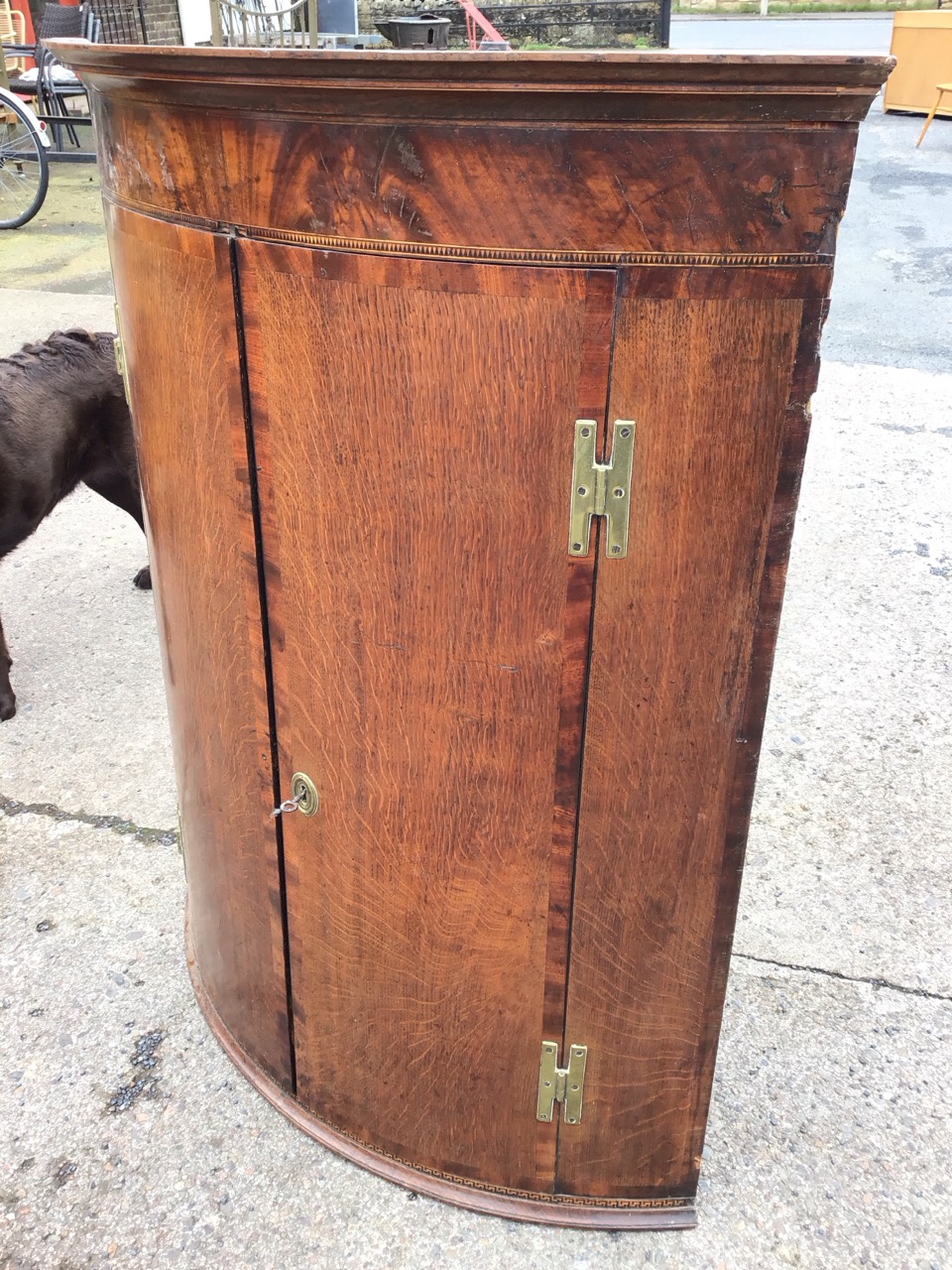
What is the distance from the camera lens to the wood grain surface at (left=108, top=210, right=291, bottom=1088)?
1341mm

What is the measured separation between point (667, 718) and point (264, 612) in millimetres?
552

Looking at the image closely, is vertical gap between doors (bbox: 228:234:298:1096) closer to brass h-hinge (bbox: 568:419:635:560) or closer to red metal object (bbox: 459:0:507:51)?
brass h-hinge (bbox: 568:419:635:560)

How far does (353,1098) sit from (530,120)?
1474 mm

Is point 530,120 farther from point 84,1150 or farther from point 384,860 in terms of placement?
point 84,1150

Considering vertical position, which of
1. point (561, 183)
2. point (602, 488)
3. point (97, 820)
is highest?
point (561, 183)

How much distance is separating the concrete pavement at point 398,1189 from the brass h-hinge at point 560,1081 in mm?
252

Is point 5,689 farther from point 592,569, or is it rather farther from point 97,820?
point 592,569

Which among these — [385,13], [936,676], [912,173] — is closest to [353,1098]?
[936,676]

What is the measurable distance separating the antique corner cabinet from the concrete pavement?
0.15 metres

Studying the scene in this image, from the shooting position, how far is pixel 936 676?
3232 mm

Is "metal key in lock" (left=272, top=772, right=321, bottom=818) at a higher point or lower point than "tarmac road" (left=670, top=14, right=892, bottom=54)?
lower

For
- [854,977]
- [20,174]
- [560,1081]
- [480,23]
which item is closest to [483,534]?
[560,1081]

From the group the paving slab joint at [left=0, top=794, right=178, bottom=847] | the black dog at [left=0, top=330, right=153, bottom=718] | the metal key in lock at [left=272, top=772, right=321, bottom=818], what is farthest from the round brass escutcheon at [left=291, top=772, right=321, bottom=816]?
the black dog at [left=0, top=330, right=153, bottom=718]

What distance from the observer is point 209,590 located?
1.52 m
